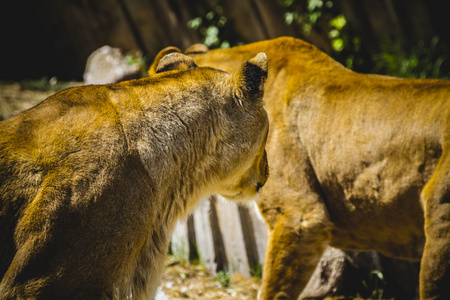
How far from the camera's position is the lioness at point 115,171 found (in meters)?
1.98

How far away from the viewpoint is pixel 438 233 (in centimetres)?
303

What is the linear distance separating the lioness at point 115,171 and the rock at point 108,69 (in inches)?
162


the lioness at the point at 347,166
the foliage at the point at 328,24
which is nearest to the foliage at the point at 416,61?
the foliage at the point at 328,24

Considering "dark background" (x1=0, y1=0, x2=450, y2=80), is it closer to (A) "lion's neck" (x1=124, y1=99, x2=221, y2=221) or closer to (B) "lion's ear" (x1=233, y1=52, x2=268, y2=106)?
(B) "lion's ear" (x1=233, y1=52, x2=268, y2=106)

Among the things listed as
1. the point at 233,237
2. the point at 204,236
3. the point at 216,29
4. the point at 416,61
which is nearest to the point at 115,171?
the point at 233,237

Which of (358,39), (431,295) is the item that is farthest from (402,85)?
(358,39)

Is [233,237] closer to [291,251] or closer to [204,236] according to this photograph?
[204,236]

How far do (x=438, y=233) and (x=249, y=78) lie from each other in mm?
1580

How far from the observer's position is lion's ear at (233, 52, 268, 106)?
8.66 ft

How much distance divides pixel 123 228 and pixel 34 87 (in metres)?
7.37

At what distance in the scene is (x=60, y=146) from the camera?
6.95ft

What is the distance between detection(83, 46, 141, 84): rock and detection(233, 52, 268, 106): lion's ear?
13.9 ft

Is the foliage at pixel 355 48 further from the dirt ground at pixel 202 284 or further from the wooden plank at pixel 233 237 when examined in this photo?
the dirt ground at pixel 202 284

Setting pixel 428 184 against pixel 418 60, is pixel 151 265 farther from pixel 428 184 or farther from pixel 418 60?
pixel 418 60
